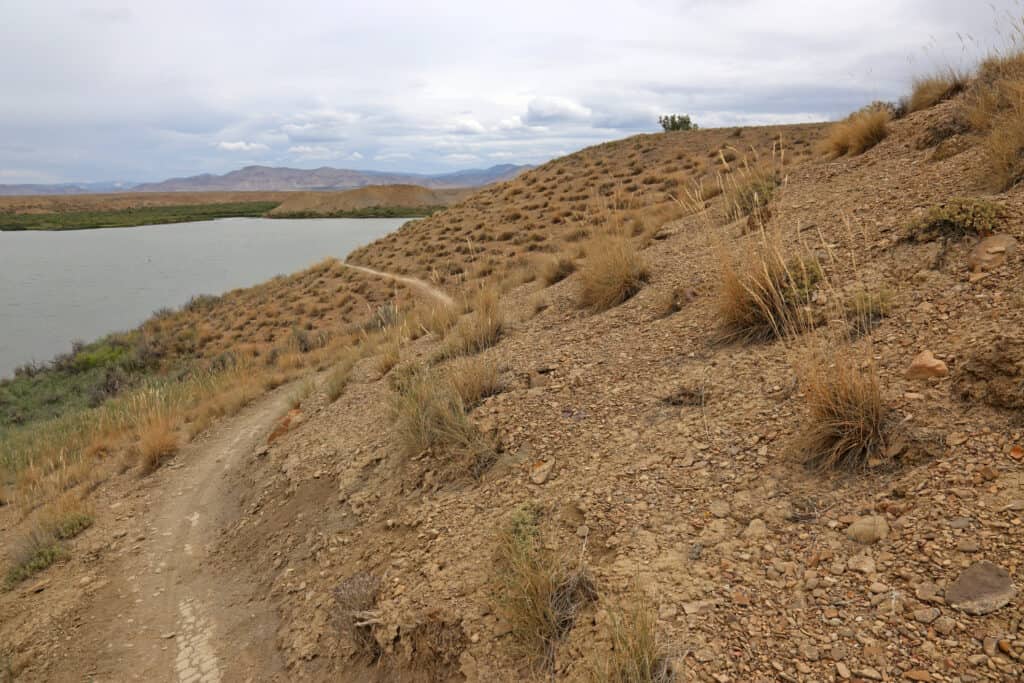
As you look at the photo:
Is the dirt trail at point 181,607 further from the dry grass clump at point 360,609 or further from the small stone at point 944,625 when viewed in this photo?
the small stone at point 944,625

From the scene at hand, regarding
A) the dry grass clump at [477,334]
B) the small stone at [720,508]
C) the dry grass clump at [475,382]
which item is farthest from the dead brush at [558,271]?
the small stone at [720,508]

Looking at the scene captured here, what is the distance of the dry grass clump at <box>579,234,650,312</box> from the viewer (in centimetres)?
704

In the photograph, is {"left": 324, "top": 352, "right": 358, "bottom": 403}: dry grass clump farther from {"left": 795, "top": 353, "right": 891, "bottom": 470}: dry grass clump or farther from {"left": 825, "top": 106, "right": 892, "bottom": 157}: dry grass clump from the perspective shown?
{"left": 825, "top": 106, "right": 892, "bottom": 157}: dry grass clump

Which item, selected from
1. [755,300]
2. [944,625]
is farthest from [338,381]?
[944,625]

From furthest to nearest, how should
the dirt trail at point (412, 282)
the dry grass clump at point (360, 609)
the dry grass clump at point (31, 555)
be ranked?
the dirt trail at point (412, 282) < the dry grass clump at point (31, 555) < the dry grass clump at point (360, 609)

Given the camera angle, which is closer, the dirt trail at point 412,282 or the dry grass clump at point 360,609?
the dry grass clump at point 360,609

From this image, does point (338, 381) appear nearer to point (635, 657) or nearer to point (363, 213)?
point (635, 657)

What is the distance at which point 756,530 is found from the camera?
296 cm

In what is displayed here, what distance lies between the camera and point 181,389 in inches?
506

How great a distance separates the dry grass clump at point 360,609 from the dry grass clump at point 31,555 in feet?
14.1

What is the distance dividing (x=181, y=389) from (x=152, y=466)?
496 cm

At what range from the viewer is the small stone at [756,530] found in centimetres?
293

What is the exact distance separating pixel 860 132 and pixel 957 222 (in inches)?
190

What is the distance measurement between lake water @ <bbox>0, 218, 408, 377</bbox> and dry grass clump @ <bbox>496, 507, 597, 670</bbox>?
24.1 meters
